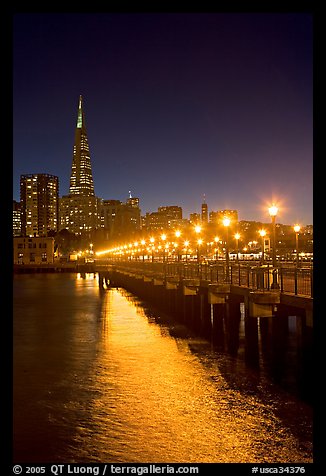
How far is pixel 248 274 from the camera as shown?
27.0m

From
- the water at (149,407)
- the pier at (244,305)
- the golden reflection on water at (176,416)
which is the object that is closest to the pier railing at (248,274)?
the pier at (244,305)

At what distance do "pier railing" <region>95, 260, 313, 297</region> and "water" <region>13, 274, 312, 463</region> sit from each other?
15.8 feet

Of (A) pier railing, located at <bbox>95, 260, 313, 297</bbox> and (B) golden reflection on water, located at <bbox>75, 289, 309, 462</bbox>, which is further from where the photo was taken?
(A) pier railing, located at <bbox>95, 260, 313, 297</bbox>

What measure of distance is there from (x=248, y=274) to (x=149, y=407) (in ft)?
29.1

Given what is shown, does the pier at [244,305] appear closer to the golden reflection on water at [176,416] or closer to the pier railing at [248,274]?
the pier railing at [248,274]

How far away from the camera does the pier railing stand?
23134mm

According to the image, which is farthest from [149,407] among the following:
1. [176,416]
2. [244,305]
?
[244,305]

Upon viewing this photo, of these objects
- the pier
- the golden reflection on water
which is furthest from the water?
the pier

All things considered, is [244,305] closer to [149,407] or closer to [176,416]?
[149,407]

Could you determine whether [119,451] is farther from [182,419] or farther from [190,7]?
[190,7]

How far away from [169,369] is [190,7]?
23.2 meters

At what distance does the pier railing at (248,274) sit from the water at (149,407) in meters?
4.83

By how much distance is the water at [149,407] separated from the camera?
17.4 m

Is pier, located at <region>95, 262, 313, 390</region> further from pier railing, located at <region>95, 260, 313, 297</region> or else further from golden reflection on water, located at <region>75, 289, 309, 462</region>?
golden reflection on water, located at <region>75, 289, 309, 462</region>
